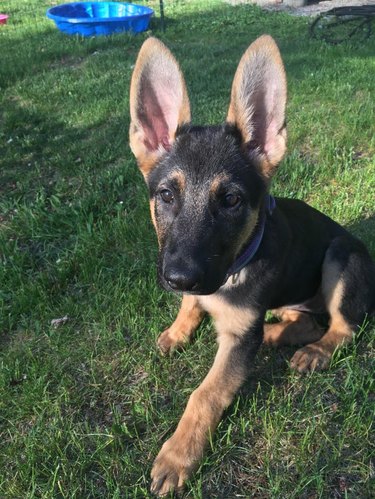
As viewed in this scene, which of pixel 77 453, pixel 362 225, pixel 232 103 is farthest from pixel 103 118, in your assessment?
pixel 77 453

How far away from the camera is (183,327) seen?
3.30 m

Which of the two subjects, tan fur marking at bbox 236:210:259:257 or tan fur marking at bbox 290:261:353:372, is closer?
tan fur marking at bbox 236:210:259:257

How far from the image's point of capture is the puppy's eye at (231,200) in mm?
2539

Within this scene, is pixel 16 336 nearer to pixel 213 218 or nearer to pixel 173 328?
pixel 173 328

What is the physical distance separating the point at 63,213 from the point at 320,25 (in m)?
9.11

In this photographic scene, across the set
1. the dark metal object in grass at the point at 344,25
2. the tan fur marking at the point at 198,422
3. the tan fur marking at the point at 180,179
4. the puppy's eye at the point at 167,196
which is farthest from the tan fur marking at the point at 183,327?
the dark metal object in grass at the point at 344,25

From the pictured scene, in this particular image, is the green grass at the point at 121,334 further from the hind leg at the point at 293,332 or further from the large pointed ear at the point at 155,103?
the large pointed ear at the point at 155,103

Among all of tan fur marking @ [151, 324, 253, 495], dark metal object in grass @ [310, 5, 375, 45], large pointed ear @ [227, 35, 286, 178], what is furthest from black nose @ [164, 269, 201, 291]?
dark metal object in grass @ [310, 5, 375, 45]

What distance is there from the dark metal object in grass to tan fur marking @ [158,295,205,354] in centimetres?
786

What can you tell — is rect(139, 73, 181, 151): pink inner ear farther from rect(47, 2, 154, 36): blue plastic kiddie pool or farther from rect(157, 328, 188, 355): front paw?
rect(47, 2, 154, 36): blue plastic kiddie pool

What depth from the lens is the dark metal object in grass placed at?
9820 millimetres

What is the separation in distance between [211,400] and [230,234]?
0.90 m

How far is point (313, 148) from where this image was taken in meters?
5.46

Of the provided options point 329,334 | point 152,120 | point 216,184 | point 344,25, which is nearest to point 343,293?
point 329,334
